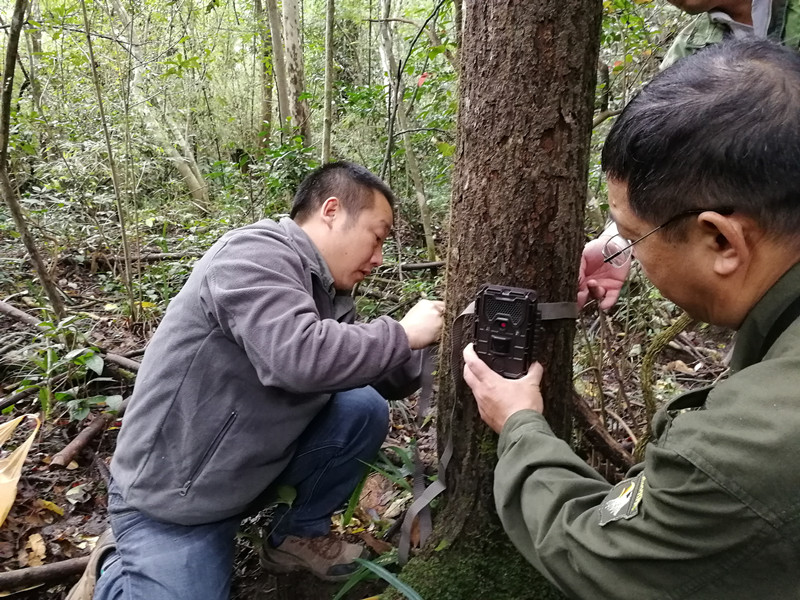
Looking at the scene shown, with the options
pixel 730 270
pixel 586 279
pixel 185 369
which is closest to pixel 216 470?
pixel 185 369

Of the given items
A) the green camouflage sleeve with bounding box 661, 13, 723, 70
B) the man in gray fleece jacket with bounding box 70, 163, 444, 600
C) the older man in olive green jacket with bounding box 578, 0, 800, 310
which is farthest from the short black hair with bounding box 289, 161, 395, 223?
the green camouflage sleeve with bounding box 661, 13, 723, 70

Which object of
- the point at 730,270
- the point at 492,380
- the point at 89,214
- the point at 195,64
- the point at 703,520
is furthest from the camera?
the point at 89,214

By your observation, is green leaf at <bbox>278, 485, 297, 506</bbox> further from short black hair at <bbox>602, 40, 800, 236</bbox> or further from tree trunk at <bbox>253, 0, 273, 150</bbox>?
tree trunk at <bbox>253, 0, 273, 150</bbox>

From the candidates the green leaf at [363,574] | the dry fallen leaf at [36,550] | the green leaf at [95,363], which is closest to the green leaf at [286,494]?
the green leaf at [363,574]

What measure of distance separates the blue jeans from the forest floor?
17 cm

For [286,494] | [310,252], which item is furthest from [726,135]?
[286,494]

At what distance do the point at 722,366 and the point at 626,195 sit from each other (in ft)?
10.6

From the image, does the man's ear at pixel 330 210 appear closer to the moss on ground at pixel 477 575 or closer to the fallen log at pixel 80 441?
the moss on ground at pixel 477 575

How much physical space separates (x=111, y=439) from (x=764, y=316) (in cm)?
340

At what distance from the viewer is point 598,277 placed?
208 cm

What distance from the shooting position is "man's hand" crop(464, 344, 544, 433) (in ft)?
4.94

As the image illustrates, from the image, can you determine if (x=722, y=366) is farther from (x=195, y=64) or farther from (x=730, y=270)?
(x=195, y=64)

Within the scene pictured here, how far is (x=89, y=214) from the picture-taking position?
6.34 meters

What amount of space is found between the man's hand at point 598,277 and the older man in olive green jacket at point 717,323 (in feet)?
2.63
